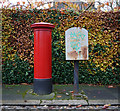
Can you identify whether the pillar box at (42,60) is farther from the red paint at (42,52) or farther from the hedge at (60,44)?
the hedge at (60,44)

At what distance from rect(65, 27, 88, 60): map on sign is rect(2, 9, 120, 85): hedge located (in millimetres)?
1305

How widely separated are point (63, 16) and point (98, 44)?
153 centimetres

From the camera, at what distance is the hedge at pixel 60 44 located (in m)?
5.05

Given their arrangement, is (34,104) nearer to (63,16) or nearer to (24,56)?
(24,56)

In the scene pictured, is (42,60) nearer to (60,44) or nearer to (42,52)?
(42,52)

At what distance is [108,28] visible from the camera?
5094 mm

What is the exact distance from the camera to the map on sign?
3.75 meters

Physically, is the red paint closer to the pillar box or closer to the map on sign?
the pillar box

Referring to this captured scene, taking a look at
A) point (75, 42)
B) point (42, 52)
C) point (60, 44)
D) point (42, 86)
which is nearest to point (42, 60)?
point (42, 52)

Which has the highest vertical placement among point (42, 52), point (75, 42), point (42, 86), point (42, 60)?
point (75, 42)

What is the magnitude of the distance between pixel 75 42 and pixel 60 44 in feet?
4.52

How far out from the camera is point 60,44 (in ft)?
16.7

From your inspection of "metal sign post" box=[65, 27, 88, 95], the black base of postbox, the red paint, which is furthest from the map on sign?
the black base of postbox

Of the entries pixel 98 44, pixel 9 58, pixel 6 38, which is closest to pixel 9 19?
pixel 6 38
